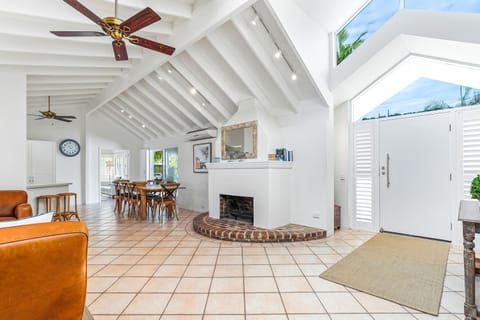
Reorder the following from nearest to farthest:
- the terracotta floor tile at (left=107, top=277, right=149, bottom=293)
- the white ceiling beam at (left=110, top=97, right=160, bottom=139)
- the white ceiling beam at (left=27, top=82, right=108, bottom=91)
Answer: the terracotta floor tile at (left=107, top=277, right=149, bottom=293), the white ceiling beam at (left=27, top=82, right=108, bottom=91), the white ceiling beam at (left=110, top=97, right=160, bottom=139)

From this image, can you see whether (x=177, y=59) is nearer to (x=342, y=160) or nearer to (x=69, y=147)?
(x=342, y=160)

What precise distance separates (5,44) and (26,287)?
418 centimetres

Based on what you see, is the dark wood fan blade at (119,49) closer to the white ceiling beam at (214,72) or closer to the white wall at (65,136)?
the white ceiling beam at (214,72)

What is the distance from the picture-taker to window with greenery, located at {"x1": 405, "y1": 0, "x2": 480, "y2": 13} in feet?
8.54

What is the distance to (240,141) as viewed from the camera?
4.84 meters

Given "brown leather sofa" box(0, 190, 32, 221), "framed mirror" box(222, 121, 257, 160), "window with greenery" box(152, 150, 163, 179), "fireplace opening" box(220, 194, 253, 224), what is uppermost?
"framed mirror" box(222, 121, 257, 160)

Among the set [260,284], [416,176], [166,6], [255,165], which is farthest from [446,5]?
[260,284]

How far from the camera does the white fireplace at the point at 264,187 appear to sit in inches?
165

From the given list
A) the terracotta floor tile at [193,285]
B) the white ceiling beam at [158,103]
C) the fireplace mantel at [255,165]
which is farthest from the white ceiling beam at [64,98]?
the terracotta floor tile at [193,285]

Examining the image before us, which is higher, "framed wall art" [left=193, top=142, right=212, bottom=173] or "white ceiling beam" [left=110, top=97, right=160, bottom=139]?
"white ceiling beam" [left=110, top=97, right=160, bottom=139]

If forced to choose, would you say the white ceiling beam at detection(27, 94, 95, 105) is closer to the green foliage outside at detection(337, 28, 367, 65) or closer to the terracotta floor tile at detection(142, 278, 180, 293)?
the terracotta floor tile at detection(142, 278, 180, 293)

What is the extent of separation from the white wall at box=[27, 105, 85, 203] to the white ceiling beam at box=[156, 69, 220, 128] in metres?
4.69

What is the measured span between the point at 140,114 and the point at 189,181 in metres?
2.54

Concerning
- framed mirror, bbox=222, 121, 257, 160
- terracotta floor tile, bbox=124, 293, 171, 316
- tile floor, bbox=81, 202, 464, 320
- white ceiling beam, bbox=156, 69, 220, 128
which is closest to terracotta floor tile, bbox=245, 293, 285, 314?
tile floor, bbox=81, 202, 464, 320
